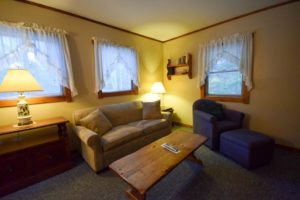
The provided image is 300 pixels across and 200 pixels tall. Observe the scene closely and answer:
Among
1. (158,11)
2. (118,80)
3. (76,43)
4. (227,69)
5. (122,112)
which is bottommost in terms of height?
(122,112)

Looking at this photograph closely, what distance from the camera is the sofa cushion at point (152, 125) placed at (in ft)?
9.23

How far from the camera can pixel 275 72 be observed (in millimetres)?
2674

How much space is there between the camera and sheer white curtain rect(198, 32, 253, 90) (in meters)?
2.89

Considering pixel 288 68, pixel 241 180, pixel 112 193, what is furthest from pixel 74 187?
pixel 288 68

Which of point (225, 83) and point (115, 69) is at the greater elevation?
point (115, 69)

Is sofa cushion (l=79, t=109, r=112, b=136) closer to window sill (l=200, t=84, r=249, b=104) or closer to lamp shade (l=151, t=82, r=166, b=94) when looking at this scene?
lamp shade (l=151, t=82, r=166, b=94)

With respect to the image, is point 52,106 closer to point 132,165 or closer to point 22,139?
point 22,139

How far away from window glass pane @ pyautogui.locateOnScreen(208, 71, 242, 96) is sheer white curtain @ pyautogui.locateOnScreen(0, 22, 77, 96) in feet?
9.99

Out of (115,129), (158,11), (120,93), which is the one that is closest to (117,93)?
(120,93)

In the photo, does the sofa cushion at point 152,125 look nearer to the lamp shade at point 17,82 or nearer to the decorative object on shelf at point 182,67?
the decorative object on shelf at point 182,67

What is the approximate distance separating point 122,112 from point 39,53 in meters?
1.72

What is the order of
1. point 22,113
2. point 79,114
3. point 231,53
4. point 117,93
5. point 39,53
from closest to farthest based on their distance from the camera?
1. point 22,113
2. point 39,53
3. point 79,114
4. point 231,53
5. point 117,93

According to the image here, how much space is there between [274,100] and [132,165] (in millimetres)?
2837

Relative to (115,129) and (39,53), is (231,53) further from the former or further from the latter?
(39,53)
